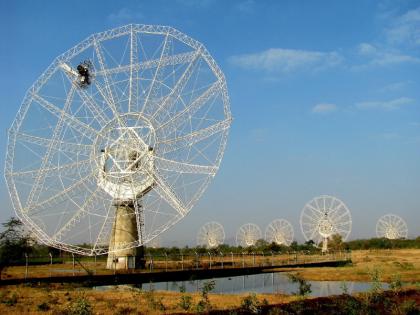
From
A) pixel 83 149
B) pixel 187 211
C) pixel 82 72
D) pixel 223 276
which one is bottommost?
pixel 223 276

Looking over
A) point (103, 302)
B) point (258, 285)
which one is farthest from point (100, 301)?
point (258, 285)

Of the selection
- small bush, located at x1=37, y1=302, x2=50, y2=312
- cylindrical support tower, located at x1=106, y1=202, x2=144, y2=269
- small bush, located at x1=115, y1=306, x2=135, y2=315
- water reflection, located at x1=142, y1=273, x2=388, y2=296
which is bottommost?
water reflection, located at x1=142, y1=273, x2=388, y2=296

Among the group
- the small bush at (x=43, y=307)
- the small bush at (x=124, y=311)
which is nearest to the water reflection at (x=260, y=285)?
the small bush at (x=124, y=311)

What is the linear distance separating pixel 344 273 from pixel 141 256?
2196 centimetres

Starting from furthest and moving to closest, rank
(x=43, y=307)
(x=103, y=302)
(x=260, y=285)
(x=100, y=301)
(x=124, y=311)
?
(x=260, y=285) → (x=100, y=301) → (x=103, y=302) → (x=43, y=307) → (x=124, y=311)

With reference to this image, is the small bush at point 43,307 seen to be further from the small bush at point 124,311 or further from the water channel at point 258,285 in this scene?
the water channel at point 258,285

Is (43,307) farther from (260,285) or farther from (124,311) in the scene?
(260,285)

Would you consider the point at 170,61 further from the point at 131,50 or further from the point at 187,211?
the point at 187,211

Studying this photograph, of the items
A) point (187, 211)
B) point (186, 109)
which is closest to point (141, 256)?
point (187, 211)

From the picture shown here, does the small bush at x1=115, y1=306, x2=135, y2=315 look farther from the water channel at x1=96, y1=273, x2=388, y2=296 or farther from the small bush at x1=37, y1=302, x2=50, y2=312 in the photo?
the water channel at x1=96, y1=273, x2=388, y2=296

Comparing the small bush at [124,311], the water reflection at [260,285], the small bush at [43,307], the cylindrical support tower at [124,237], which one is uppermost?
the cylindrical support tower at [124,237]

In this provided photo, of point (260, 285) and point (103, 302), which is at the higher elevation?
point (103, 302)

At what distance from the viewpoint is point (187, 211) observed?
41.5 m

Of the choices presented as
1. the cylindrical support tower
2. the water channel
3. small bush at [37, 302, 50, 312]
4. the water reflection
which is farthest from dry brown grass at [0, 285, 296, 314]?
the cylindrical support tower
